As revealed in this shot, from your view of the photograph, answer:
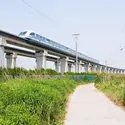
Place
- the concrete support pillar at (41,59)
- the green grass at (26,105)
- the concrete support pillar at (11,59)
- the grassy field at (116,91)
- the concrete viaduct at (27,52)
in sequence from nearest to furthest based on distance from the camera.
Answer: the green grass at (26,105), the grassy field at (116,91), the concrete viaduct at (27,52), the concrete support pillar at (41,59), the concrete support pillar at (11,59)

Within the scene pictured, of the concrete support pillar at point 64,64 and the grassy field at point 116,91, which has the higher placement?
the concrete support pillar at point 64,64

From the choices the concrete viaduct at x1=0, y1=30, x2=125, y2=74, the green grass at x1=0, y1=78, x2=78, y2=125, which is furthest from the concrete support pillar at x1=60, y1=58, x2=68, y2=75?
the green grass at x1=0, y1=78, x2=78, y2=125

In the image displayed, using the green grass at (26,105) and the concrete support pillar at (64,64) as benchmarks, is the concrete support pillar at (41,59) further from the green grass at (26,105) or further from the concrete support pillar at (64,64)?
the green grass at (26,105)

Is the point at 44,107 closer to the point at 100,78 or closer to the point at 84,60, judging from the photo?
the point at 100,78

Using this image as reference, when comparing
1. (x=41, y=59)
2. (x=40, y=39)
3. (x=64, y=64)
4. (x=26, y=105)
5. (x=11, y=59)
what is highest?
(x=40, y=39)

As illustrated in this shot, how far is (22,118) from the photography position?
6617mm

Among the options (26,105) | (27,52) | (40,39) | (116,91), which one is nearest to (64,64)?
(27,52)

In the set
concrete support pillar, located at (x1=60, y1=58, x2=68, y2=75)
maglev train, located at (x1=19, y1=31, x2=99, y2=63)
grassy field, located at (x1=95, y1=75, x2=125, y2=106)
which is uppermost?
maglev train, located at (x1=19, y1=31, x2=99, y2=63)

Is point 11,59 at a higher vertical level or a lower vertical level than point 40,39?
lower

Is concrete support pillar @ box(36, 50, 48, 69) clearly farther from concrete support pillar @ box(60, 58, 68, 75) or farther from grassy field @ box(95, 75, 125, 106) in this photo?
grassy field @ box(95, 75, 125, 106)

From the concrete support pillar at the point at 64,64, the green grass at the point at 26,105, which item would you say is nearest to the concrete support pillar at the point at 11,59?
the concrete support pillar at the point at 64,64

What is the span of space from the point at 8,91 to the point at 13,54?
57499 mm

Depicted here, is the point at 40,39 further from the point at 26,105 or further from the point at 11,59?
the point at 26,105

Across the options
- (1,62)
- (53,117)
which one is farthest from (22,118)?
(1,62)
